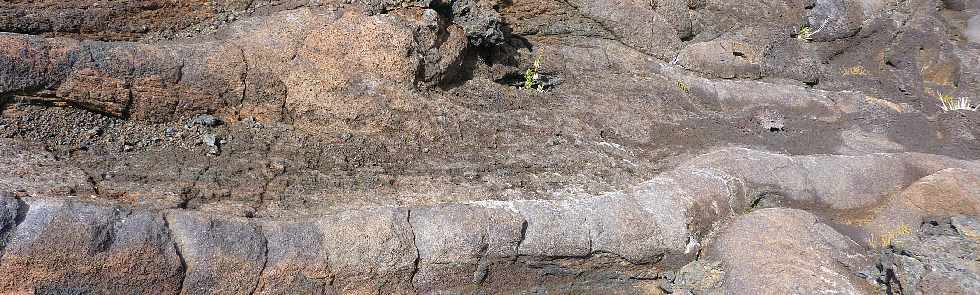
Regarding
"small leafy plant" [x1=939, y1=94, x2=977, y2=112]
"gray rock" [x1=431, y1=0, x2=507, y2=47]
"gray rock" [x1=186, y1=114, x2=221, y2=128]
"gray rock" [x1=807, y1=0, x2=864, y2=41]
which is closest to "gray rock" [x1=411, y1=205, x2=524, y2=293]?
"gray rock" [x1=186, y1=114, x2=221, y2=128]

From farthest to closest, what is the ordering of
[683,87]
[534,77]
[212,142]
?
[683,87]
[534,77]
[212,142]

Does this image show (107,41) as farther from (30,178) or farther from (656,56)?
(656,56)

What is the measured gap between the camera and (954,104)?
690 centimetres

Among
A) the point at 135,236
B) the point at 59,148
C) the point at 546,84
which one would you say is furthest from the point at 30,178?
the point at 546,84

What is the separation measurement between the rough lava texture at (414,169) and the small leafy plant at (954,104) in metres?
0.88

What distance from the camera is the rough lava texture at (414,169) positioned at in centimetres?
302

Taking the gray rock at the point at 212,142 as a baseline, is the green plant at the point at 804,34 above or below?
below

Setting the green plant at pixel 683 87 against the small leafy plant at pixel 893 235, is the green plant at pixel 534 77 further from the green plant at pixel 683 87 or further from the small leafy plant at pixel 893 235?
the small leafy plant at pixel 893 235

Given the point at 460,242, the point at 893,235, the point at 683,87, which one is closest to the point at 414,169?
the point at 460,242

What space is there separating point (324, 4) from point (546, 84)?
1929 millimetres

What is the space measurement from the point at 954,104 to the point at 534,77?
475 cm

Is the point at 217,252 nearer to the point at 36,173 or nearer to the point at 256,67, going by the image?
the point at 36,173

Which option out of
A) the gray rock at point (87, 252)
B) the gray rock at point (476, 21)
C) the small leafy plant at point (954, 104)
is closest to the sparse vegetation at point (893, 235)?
the small leafy plant at point (954, 104)

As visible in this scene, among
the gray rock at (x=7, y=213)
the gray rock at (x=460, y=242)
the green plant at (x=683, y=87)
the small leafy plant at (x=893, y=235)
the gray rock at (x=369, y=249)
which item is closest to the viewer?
the gray rock at (x=7, y=213)
